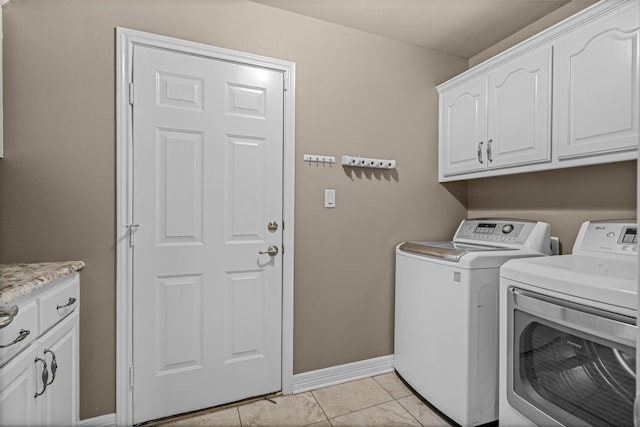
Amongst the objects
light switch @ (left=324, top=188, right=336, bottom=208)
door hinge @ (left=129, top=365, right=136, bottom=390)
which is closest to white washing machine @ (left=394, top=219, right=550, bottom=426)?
light switch @ (left=324, top=188, right=336, bottom=208)

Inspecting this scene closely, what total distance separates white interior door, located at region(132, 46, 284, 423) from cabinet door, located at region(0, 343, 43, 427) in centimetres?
57

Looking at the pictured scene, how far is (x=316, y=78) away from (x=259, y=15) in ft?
1.61

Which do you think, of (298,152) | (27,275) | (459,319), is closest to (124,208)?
(27,275)

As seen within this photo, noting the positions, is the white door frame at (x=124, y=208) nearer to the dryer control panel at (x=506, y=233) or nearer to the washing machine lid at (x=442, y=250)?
the washing machine lid at (x=442, y=250)

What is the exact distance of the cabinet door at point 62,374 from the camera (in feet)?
3.85

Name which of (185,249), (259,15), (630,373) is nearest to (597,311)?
(630,373)

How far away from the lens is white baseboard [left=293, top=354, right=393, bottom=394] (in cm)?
201

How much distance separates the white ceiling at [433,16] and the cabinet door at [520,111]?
1.24 feet

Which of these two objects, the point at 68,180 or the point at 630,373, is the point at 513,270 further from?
the point at 68,180

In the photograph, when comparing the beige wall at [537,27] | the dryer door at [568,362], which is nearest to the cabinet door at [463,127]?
the beige wall at [537,27]

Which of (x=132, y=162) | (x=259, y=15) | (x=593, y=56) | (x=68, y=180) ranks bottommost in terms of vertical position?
(x=68, y=180)

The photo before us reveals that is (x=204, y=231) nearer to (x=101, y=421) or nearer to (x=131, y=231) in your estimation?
(x=131, y=231)

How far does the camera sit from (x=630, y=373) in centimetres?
100

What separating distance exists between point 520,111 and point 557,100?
0.65 feet
